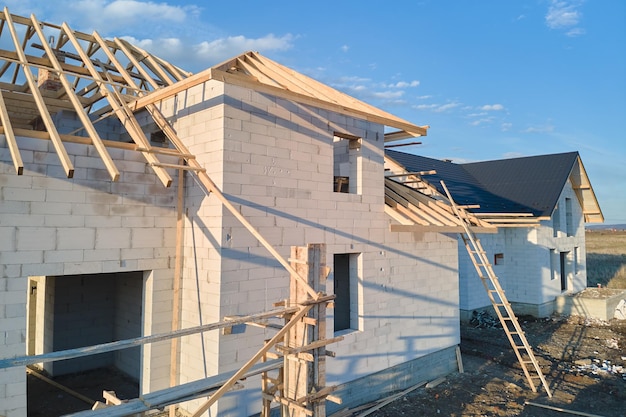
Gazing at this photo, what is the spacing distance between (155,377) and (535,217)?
1501cm

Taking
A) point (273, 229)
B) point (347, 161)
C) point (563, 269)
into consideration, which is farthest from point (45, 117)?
point (563, 269)

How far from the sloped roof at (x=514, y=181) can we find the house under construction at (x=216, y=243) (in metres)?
7.83

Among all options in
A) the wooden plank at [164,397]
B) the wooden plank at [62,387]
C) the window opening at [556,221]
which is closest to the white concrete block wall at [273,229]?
the wooden plank at [164,397]

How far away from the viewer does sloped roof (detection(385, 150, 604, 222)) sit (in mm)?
16891

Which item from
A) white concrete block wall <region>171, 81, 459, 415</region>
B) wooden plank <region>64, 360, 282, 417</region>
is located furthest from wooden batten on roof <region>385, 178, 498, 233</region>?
wooden plank <region>64, 360, 282, 417</region>

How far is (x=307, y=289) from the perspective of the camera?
15.0 ft

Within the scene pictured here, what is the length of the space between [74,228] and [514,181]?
18.6 metres

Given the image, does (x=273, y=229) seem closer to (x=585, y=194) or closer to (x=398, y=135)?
(x=398, y=135)

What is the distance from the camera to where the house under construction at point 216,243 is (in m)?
4.97

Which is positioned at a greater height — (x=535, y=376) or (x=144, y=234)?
(x=144, y=234)

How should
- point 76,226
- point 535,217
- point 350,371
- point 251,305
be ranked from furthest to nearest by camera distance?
point 535,217 → point 350,371 → point 251,305 → point 76,226

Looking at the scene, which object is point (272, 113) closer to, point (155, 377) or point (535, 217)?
point (155, 377)

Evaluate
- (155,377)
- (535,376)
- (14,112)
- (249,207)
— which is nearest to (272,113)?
(249,207)

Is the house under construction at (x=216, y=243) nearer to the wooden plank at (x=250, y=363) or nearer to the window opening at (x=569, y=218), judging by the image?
the wooden plank at (x=250, y=363)
